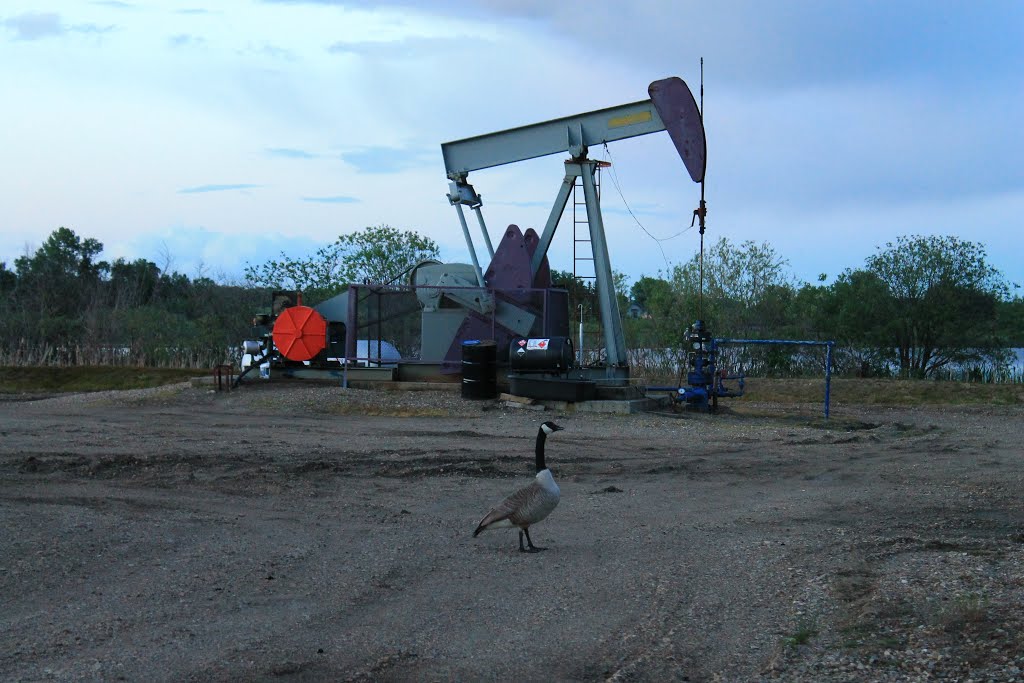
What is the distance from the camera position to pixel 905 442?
1592cm

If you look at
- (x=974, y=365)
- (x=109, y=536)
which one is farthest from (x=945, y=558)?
(x=974, y=365)

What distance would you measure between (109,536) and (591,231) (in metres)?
13.8

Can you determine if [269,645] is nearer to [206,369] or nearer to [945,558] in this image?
[945,558]

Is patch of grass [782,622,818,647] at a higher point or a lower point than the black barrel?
lower

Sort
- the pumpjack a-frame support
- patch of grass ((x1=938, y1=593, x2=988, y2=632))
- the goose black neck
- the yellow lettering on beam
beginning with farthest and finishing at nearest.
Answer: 1. the yellow lettering on beam
2. the pumpjack a-frame support
3. the goose black neck
4. patch of grass ((x1=938, y1=593, x2=988, y2=632))

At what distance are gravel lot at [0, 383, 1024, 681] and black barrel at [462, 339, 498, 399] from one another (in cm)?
472

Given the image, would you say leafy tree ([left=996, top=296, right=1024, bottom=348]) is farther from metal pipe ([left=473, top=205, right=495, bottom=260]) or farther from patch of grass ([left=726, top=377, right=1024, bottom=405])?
metal pipe ([left=473, top=205, right=495, bottom=260])

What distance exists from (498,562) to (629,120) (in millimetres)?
14075

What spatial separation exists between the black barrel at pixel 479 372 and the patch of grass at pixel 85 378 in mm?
10828

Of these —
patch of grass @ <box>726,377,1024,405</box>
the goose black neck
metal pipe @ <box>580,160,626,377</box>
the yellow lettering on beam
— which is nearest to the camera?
the goose black neck

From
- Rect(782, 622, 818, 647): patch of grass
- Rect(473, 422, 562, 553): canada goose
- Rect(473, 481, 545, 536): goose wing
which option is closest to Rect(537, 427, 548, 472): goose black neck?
Rect(473, 422, 562, 553): canada goose

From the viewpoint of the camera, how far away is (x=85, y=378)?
29.7 metres

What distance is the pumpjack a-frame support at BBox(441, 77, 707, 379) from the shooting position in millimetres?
19781

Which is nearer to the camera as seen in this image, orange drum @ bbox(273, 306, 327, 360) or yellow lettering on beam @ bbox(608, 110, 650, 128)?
yellow lettering on beam @ bbox(608, 110, 650, 128)
